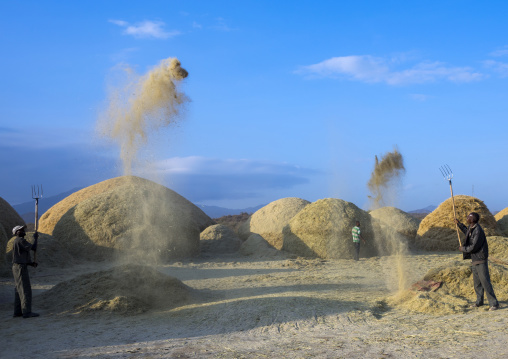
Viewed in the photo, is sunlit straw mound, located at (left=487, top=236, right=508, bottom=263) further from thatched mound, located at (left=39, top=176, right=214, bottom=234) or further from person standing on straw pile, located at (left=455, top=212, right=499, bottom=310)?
thatched mound, located at (left=39, top=176, right=214, bottom=234)

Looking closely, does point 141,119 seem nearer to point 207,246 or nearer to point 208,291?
point 208,291

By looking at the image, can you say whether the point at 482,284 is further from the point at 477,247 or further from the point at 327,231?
the point at 327,231

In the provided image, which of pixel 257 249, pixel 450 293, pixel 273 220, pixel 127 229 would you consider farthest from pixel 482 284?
pixel 273 220

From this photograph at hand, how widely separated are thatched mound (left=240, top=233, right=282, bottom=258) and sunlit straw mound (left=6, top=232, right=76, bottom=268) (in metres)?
6.05

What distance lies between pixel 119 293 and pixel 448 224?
13.3m

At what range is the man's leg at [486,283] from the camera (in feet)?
24.8

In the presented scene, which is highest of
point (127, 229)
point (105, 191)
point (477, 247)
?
point (105, 191)

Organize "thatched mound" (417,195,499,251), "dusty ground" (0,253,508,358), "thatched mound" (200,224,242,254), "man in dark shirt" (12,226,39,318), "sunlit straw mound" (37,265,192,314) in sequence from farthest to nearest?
"thatched mound" (200,224,242,254)
"thatched mound" (417,195,499,251)
"sunlit straw mound" (37,265,192,314)
"man in dark shirt" (12,226,39,318)
"dusty ground" (0,253,508,358)

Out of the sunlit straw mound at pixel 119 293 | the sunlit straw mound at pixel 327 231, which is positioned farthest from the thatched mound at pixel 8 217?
the sunlit straw mound at pixel 327 231

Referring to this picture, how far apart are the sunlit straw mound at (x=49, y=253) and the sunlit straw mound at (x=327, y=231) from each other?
292 inches

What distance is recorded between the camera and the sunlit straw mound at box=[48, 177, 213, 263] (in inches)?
612

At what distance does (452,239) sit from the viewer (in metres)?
17.6

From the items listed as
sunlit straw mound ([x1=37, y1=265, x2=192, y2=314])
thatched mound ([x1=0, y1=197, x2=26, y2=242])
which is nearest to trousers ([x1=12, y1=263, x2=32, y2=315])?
sunlit straw mound ([x1=37, y1=265, x2=192, y2=314])

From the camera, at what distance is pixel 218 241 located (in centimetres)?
1872
